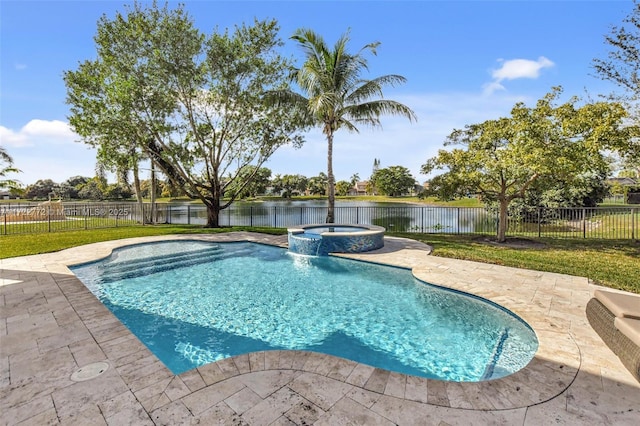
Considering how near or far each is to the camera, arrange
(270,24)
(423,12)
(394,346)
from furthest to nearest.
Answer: (270,24)
(423,12)
(394,346)

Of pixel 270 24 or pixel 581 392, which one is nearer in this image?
pixel 581 392

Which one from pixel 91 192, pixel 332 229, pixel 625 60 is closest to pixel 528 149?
pixel 625 60

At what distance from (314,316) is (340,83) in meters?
9.60

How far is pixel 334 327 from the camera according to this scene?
157 inches

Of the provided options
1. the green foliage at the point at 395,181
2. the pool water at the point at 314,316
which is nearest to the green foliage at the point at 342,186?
the green foliage at the point at 395,181

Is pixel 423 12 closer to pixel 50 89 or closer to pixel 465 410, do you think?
pixel 465 410

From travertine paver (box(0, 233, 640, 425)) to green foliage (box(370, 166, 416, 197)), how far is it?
5661 cm

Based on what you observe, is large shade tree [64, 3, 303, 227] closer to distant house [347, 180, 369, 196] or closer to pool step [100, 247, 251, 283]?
pool step [100, 247, 251, 283]

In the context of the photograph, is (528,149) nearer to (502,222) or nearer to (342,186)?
(502,222)

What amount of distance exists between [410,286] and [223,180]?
12.4m

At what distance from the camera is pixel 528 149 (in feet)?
24.0

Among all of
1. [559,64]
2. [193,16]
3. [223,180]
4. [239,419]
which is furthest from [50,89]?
[559,64]

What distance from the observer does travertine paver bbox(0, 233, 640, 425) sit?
6.66 ft

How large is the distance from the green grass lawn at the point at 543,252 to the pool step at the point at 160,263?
9.82 feet
